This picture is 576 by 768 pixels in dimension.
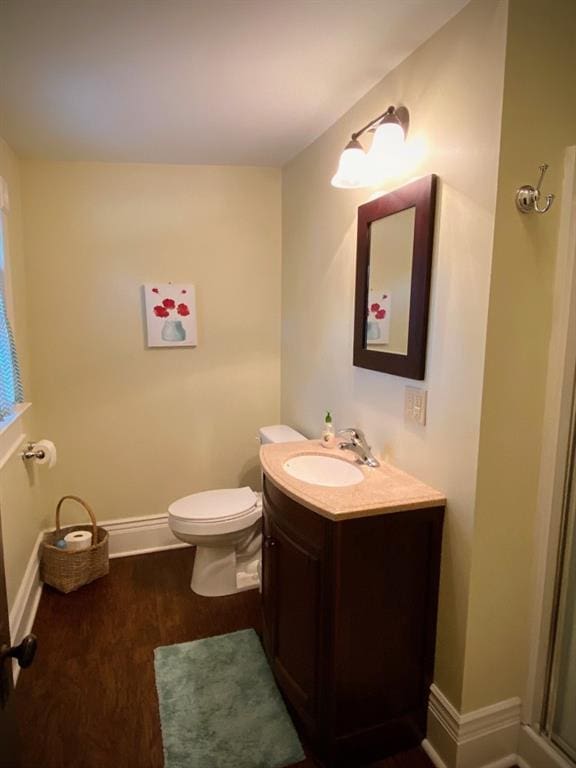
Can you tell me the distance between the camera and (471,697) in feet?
4.82

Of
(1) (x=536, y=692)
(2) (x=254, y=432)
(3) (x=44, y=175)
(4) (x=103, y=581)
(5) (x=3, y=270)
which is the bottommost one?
(4) (x=103, y=581)

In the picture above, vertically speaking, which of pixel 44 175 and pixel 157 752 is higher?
pixel 44 175

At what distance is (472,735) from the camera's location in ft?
4.82

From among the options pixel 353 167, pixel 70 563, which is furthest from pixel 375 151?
pixel 70 563

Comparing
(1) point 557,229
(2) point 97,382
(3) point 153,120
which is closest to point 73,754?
(2) point 97,382

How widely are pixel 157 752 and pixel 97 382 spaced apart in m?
1.89

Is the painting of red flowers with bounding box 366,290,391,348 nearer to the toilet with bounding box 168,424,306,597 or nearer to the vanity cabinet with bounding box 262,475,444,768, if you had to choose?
the vanity cabinet with bounding box 262,475,444,768

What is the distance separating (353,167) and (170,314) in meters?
1.52

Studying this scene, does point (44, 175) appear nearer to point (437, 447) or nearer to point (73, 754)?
point (437, 447)

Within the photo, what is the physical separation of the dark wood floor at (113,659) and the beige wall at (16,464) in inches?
13.1

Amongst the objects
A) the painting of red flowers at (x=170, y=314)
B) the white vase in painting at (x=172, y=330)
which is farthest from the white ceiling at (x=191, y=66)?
the white vase in painting at (x=172, y=330)

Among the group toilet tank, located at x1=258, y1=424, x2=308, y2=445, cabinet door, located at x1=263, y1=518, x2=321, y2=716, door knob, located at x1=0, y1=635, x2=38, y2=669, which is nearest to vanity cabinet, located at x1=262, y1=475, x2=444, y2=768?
cabinet door, located at x1=263, y1=518, x2=321, y2=716

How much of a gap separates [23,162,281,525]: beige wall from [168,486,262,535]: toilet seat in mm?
565

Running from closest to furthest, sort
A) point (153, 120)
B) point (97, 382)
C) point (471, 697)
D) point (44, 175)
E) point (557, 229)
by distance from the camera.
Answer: point (557, 229) → point (471, 697) → point (153, 120) → point (44, 175) → point (97, 382)
